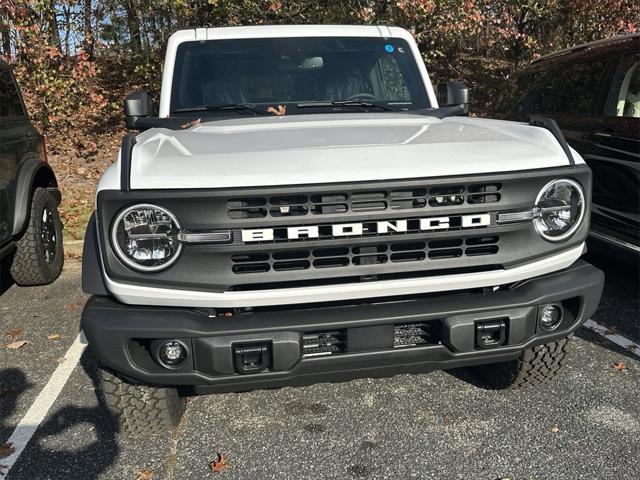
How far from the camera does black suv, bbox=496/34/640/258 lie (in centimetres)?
391

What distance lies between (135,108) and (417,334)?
7.44ft

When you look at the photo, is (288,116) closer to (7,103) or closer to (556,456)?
(556,456)

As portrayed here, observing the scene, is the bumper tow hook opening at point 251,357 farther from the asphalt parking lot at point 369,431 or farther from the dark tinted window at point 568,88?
the dark tinted window at point 568,88

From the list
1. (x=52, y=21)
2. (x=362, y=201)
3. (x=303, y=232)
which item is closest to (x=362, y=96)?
(x=362, y=201)

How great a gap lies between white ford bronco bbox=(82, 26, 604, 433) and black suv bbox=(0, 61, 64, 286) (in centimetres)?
233

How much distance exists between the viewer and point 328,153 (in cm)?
232

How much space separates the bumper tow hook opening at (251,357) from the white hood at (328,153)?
0.63 metres

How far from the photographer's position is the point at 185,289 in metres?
2.22

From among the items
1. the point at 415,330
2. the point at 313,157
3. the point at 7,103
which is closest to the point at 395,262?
the point at 415,330

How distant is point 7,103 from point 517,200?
4325mm

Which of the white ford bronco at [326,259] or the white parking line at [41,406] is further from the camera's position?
the white parking line at [41,406]

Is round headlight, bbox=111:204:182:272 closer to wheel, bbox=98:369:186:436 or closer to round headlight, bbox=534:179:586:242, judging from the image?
wheel, bbox=98:369:186:436

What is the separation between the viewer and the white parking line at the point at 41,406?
2.80 metres

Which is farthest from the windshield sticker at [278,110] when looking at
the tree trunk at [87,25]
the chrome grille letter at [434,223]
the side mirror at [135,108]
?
the tree trunk at [87,25]
